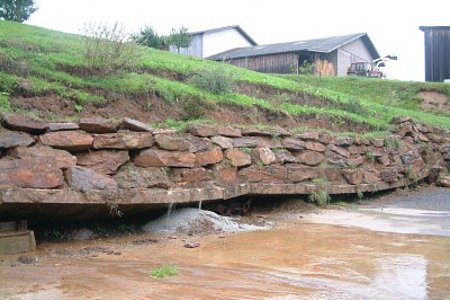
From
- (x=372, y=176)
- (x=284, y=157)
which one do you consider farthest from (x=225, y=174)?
(x=372, y=176)

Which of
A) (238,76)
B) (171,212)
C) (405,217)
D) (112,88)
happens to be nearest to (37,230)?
(171,212)

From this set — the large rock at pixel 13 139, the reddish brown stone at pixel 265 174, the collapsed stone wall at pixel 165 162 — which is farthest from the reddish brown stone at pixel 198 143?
the large rock at pixel 13 139

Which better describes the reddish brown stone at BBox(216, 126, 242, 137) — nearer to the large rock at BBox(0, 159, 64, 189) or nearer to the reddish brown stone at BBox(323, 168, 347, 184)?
the reddish brown stone at BBox(323, 168, 347, 184)

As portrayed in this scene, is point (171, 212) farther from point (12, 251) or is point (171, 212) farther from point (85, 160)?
point (12, 251)

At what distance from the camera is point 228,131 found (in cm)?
949

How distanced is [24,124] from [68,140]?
23.7 inches

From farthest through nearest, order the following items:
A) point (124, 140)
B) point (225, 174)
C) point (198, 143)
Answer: point (225, 174) < point (198, 143) < point (124, 140)

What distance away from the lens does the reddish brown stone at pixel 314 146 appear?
1123 centimetres

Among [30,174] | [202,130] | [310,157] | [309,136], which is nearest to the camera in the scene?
[30,174]

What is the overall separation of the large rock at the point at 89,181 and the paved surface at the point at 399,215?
13.1ft

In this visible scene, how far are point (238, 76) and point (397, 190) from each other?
5365 millimetres

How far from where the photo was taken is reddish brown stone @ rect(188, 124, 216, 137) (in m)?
8.84

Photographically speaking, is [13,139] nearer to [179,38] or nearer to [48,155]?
[48,155]

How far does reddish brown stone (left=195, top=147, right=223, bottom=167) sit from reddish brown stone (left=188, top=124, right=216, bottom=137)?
0.31m
